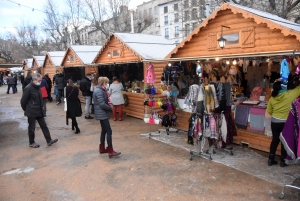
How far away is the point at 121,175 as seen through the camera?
15.6 ft

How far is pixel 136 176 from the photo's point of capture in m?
4.68

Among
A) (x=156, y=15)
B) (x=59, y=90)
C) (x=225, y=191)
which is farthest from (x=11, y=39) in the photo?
(x=225, y=191)

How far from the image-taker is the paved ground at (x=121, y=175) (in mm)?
4031

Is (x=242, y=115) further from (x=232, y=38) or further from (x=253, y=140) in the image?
(x=232, y=38)

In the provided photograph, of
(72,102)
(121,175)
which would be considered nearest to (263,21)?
(121,175)

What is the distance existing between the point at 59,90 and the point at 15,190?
34.5 feet

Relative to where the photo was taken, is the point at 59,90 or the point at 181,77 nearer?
the point at 181,77

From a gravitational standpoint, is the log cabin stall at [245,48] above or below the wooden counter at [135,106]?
above

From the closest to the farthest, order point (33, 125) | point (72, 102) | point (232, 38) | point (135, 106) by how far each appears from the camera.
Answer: point (232, 38) → point (33, 125) → point (72, 102) → point (135, 106)

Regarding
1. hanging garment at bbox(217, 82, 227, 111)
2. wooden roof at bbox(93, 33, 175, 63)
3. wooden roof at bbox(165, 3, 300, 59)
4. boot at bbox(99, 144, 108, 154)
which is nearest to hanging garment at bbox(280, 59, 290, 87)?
wooden roof at bbox(165, 3, 300, 59)

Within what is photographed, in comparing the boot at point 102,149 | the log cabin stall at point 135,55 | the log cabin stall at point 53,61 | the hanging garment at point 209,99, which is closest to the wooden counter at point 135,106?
the log cabin stall at point 135,55

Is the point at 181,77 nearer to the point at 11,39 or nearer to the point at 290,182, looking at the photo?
the point at 290,182

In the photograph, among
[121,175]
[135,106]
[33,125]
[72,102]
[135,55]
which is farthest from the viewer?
[135,106]

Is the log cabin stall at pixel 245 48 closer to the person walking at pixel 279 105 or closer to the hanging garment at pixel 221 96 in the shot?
the hanging garment at pixel 221 96
